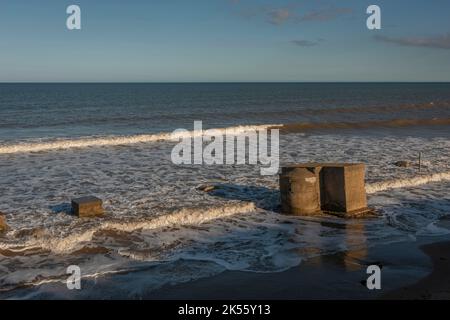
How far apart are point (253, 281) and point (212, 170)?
30.6 ft

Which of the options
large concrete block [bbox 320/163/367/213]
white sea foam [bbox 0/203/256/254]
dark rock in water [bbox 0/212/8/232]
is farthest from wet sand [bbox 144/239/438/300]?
dark rock in water [bbox 0/212/8/232]

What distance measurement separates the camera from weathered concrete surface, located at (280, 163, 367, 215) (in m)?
10.1

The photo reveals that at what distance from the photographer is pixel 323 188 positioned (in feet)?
34.3

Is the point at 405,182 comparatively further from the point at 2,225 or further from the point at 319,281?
the point at 2,225

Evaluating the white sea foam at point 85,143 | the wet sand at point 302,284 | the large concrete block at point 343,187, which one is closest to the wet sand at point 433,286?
the wet sand at point 302,284

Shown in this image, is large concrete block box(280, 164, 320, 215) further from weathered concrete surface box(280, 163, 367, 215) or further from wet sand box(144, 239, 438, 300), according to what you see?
wet sand box(144, 239, 438, 300)

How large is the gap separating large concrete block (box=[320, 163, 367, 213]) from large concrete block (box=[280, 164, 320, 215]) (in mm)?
183

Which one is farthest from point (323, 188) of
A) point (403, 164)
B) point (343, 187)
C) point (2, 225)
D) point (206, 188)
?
point (403, 164)

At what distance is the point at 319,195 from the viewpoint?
1048 centimetres

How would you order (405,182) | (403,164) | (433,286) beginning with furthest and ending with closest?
(403,164) < (405,182) < (433,286)

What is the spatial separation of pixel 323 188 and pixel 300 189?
0.57 m

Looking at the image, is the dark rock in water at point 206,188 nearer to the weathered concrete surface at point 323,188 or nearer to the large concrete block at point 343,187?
the weathered concrete surface at point 323,188
